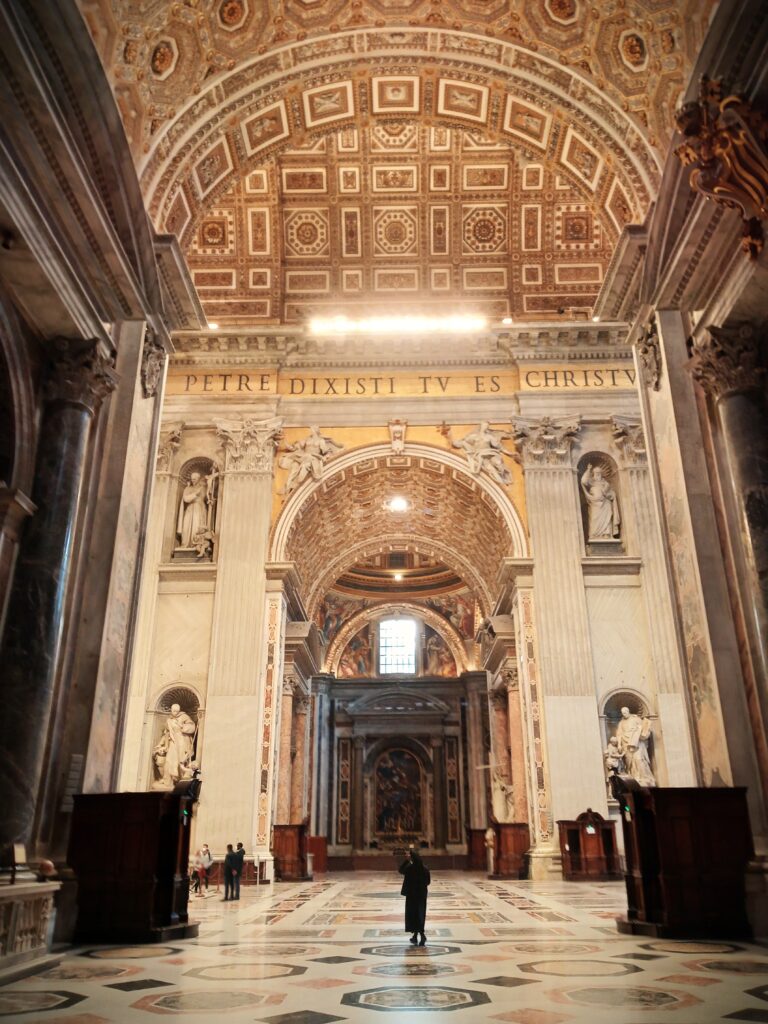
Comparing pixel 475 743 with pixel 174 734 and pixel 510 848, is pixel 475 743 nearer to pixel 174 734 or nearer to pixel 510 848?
pixel 510 848

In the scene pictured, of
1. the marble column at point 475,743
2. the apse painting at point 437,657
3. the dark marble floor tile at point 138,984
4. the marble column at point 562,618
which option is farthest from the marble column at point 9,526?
the apse painting at point 437,657

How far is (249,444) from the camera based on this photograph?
17047 millimetres

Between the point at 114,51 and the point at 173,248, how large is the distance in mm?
1830

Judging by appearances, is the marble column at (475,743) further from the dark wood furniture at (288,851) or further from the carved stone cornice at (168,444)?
the carved stone cornice at (168,444)

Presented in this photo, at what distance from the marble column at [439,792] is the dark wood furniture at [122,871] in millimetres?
21074

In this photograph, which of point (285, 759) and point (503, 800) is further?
point (503, 800)

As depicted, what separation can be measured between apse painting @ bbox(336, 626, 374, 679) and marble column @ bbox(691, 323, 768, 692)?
22915 millimetres

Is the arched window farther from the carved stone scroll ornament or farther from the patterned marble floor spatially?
the carved stone scroll ornament

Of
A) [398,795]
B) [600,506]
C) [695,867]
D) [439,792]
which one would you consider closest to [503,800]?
[600,506]

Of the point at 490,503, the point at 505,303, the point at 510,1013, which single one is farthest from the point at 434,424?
the point at 510,1013

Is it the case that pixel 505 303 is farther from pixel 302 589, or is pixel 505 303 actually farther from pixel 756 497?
pixel 756 497

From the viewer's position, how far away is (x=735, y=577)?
7.37 metres

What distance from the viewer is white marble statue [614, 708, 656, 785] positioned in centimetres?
1444

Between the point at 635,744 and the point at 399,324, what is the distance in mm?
9519
